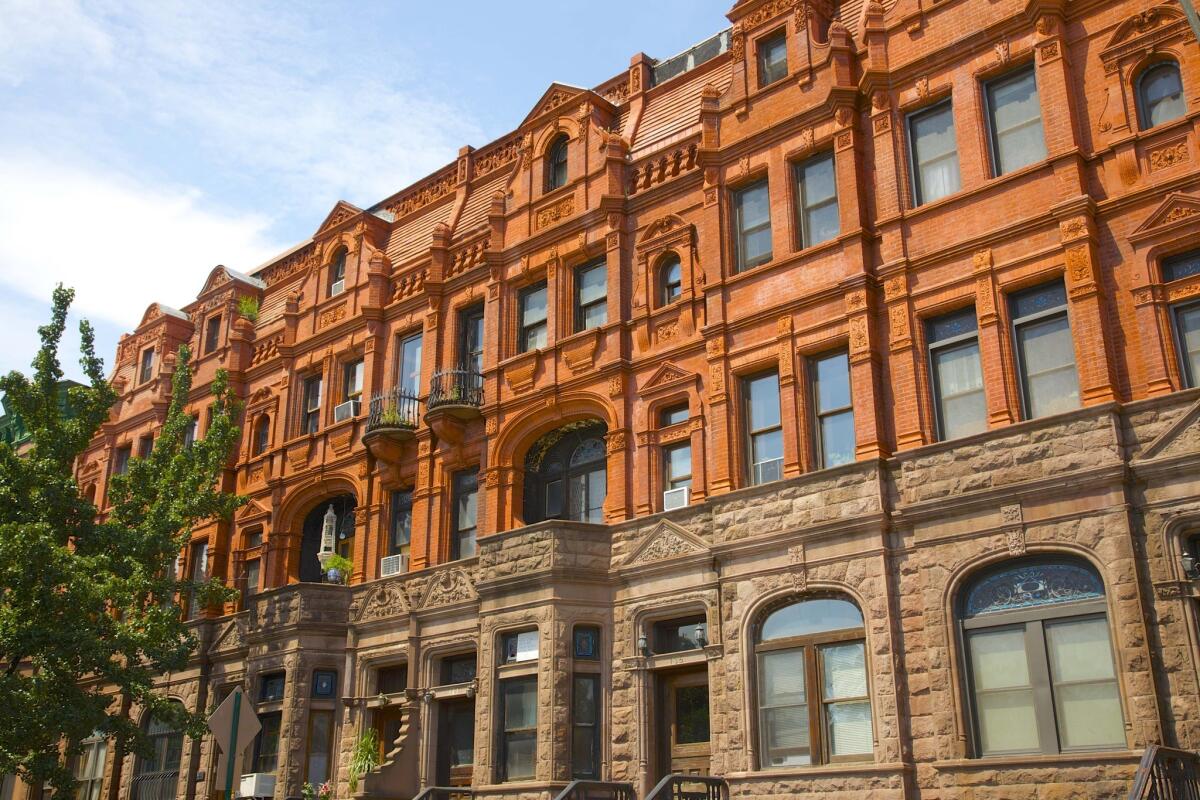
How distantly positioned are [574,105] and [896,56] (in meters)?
9.11

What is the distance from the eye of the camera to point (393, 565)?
92.5 ft

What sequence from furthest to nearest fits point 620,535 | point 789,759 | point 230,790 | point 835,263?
point 620,535
point 835,263
point 789,759
point 230,790

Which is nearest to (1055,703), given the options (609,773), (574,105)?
(609,773)

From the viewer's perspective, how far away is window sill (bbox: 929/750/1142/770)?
51.2ft

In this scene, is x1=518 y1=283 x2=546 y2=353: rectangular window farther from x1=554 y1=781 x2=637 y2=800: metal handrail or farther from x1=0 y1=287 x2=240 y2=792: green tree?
x1=554 y1=781 x2=637 y2=800: metal handrail

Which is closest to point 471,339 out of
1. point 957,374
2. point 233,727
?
point 957,374

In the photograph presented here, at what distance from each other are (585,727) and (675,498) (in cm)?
459

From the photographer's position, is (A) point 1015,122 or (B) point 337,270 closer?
(A) point 1015,122

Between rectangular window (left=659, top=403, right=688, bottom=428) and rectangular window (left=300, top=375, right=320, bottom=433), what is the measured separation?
1217cm

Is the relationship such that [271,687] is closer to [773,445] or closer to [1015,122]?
[773,445]

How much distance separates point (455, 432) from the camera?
2794cm

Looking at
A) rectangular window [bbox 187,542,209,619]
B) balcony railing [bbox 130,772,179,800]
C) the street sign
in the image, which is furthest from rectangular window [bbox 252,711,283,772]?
the street sign

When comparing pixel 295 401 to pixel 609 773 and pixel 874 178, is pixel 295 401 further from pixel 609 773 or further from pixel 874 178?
pixel 874 178

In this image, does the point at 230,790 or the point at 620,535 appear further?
the point at 620,535
